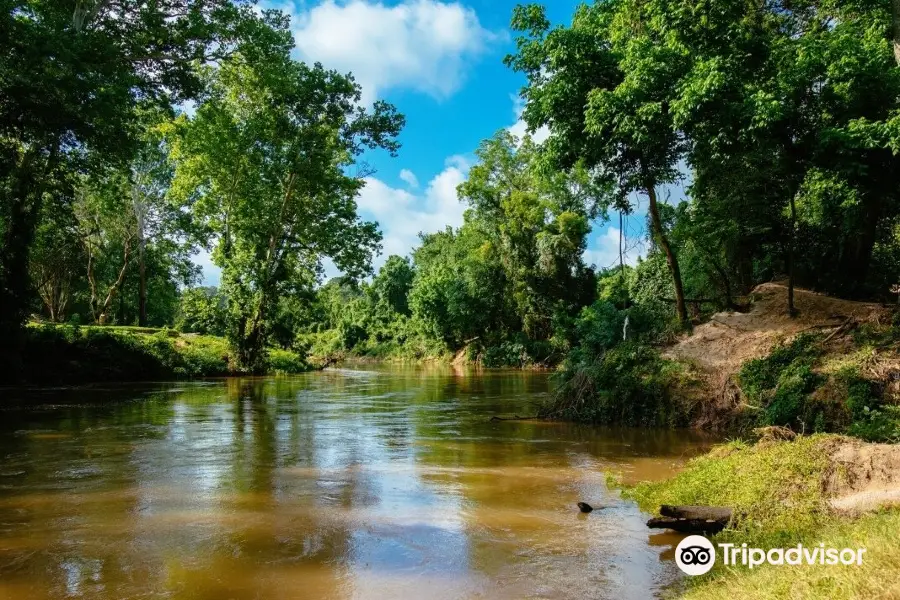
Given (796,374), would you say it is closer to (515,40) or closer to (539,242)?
Result: (515,40)

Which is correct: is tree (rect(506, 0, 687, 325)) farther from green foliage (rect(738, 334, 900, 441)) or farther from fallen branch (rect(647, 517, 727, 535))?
fallen branch (rect(647, 517, 727, 535))

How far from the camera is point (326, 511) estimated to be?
561 centimetres

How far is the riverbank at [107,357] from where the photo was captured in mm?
20844

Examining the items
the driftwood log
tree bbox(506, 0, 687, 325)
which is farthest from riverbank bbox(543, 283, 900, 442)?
the driftwood log

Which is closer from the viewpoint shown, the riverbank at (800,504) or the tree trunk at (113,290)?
the riverbank at (800,504)

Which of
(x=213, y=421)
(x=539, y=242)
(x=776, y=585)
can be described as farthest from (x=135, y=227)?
(x=776, y=585)

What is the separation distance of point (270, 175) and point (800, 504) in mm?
28241

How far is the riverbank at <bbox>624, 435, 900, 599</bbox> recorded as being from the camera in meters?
2.77

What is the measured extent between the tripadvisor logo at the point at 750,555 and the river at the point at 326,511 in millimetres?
175

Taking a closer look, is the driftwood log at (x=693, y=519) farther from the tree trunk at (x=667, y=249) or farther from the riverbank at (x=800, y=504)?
the tree trunk at (x=667, y=249)

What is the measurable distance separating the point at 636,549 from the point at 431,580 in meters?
1.71

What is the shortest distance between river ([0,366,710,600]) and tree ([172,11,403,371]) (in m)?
17.7

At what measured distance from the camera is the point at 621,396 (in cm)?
1155

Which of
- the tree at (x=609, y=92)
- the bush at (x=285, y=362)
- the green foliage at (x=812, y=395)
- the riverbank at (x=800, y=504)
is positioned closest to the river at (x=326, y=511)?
the riverbank at (x=800, y=504)
